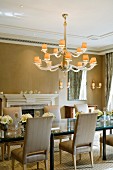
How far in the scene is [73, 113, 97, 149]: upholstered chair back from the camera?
3707 mm

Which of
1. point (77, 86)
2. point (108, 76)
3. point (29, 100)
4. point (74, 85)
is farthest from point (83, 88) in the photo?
point (29, 100)

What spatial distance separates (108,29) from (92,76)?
3.07 meters

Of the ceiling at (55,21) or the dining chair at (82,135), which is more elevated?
the ceiling at (55,21)

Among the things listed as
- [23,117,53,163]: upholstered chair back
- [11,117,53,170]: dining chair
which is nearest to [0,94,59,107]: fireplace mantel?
[11,117,53,170]: dining chair

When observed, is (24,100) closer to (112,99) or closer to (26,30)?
(26,30)

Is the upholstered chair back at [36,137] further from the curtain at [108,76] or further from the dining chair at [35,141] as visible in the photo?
the curtain at [108,76]

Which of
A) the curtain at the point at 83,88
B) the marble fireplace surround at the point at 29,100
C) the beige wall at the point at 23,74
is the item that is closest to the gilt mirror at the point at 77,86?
the curtain at the point at 83,88

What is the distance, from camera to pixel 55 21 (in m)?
5.60

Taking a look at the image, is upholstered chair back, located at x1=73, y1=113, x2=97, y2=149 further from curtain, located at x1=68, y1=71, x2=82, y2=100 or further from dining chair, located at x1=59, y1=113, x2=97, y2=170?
curtain, located at x1=68, y1=71, x2=82, y2=100

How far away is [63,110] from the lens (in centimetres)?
823

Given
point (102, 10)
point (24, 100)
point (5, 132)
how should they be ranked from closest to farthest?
point (5, 132) → point (102, 10) → point (24, 100)

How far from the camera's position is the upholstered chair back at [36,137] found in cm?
324

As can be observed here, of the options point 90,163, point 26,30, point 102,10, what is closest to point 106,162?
point 90,163

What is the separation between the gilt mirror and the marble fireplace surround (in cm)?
94
